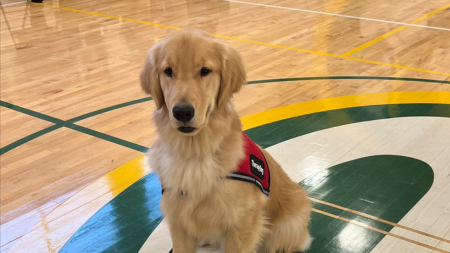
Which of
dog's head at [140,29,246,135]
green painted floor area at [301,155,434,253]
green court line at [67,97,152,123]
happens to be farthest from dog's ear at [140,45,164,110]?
green court line at [67,97,152,123]

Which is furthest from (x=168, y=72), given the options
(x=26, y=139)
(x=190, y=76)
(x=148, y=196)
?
(x=26, y=139)

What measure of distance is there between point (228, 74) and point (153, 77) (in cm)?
39

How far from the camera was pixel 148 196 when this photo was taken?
371cm

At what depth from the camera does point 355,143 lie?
14.1ft

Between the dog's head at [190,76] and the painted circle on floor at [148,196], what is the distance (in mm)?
1287

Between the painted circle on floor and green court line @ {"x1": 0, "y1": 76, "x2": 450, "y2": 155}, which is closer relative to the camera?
the painted circle on floor

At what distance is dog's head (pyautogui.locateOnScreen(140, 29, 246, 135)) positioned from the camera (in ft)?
7.29

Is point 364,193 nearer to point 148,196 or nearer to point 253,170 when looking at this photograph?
point 253,170

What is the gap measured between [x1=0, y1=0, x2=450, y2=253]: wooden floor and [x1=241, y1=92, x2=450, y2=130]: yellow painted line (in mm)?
22

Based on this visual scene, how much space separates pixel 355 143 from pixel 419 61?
286 cm

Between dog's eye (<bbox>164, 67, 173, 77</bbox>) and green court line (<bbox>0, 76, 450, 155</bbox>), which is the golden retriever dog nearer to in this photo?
dog's eye (<bbox>164, 67, 173, 77</bbox>)

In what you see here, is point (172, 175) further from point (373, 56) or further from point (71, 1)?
point (71, 1)

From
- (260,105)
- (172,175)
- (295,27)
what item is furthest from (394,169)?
(295,27)

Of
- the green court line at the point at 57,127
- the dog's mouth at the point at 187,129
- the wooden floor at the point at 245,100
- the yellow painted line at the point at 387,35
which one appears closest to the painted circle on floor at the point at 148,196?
the wooden floor at the point at 245,100
